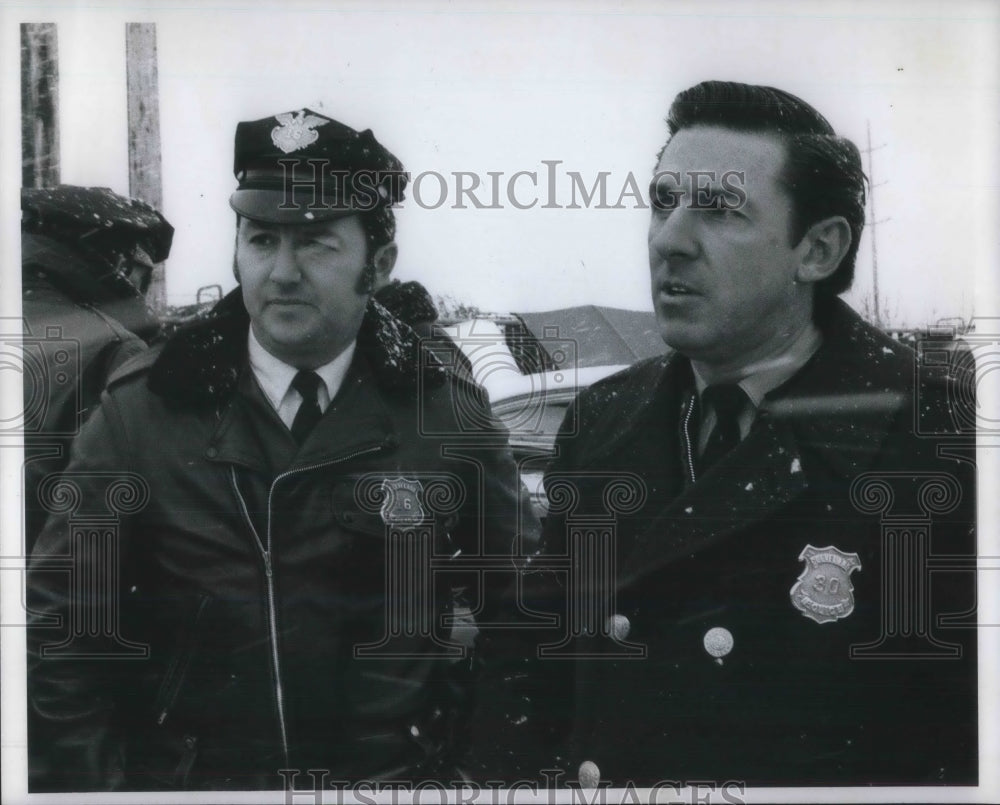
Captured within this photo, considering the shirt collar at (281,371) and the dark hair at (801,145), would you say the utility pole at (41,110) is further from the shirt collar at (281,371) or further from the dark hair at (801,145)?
the dark hair at (801,145)

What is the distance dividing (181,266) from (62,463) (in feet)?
1.98

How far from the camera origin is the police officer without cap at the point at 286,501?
108 inches

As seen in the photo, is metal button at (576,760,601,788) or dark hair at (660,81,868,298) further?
metal button at (576,760,601,788)

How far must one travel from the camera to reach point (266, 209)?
2734mm

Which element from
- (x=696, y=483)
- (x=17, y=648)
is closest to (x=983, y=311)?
(x=696, y=483)

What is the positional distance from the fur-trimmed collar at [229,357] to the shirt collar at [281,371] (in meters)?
0.03

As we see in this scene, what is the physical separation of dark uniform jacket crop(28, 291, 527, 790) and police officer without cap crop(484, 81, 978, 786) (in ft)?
0.85

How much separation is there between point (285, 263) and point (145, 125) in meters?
0.53

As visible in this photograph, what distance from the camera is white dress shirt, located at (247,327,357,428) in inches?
109

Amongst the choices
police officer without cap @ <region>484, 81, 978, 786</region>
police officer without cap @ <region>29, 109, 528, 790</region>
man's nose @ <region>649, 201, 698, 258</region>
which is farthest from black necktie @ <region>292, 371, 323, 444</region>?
man's nose @ <region>649, 201, 698, 258</region>

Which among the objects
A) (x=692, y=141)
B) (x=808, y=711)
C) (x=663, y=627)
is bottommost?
(x=808, y=711)

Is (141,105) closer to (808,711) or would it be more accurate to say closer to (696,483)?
(696,483)

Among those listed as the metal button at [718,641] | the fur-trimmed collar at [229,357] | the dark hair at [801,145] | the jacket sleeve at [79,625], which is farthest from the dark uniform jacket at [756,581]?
the jacket sleeve at [79,625]

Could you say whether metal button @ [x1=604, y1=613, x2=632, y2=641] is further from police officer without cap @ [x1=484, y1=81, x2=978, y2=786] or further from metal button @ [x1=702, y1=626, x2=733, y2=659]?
metal button @ [x1=702, y1=626, x2=733, y2=659]
